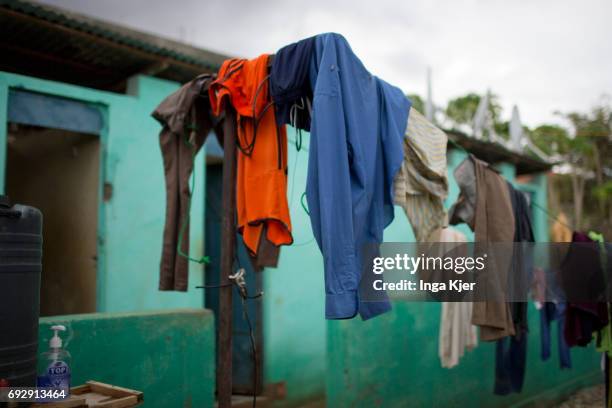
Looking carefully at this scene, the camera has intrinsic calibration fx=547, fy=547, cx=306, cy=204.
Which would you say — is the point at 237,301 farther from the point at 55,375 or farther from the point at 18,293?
the point at 18,293

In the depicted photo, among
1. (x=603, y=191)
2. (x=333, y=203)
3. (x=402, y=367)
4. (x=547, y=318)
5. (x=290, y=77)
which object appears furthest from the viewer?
(x=603, y=191)

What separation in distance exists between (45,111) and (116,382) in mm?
2780

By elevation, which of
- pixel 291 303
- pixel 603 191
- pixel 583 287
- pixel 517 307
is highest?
pixel 603 191

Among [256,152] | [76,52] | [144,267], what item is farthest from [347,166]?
[76,52]

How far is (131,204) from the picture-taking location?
532 centimetres

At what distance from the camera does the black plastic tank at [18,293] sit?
1.89 metres

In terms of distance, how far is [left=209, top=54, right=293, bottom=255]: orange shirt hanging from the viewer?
2779 mm

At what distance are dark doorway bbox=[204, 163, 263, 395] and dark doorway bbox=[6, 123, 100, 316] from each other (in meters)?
1.47

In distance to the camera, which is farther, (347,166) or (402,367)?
(402,367)

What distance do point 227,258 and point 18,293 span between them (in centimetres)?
107

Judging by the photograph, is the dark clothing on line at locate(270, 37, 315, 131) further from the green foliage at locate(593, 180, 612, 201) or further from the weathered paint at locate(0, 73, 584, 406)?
the green foliage at locate(593, 180, 612, 201)

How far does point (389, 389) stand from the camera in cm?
448

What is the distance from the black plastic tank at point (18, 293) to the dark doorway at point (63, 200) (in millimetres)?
3270

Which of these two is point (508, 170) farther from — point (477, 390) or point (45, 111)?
point (45, 111)
